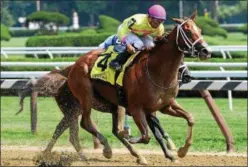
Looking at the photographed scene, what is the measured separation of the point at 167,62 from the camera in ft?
28.0

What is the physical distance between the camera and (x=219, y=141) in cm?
1073

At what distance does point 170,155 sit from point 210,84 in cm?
183

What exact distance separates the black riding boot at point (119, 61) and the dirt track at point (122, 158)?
3.15 ft

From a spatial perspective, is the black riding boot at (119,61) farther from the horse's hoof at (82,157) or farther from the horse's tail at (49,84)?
the horse's tail at (49,84)

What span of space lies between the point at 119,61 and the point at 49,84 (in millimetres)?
1402

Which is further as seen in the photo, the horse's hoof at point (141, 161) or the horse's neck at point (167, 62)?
the horse's hoof at point (141, 161)

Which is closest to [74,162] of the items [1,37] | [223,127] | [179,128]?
[223,127]

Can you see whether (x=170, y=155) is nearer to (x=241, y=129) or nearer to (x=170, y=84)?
(x=170, y=84)

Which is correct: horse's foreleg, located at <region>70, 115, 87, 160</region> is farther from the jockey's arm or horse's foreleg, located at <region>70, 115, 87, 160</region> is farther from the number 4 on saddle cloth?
the jockey's arm

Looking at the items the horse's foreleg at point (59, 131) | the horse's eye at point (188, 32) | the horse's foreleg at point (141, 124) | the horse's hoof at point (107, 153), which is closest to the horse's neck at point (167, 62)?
the horse's eye at point (188, 32)

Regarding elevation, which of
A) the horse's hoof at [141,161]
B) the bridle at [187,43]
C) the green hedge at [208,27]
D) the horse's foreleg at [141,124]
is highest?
the bridle at [187,43]

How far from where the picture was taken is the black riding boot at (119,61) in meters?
9.02

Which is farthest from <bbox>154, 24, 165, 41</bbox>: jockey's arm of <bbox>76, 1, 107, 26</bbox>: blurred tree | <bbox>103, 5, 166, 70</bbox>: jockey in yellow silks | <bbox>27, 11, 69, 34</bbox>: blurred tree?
<bbox>76, 1, 107, 26</bbox>: blurred tree

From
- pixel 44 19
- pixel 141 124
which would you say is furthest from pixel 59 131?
pixel 44 19
